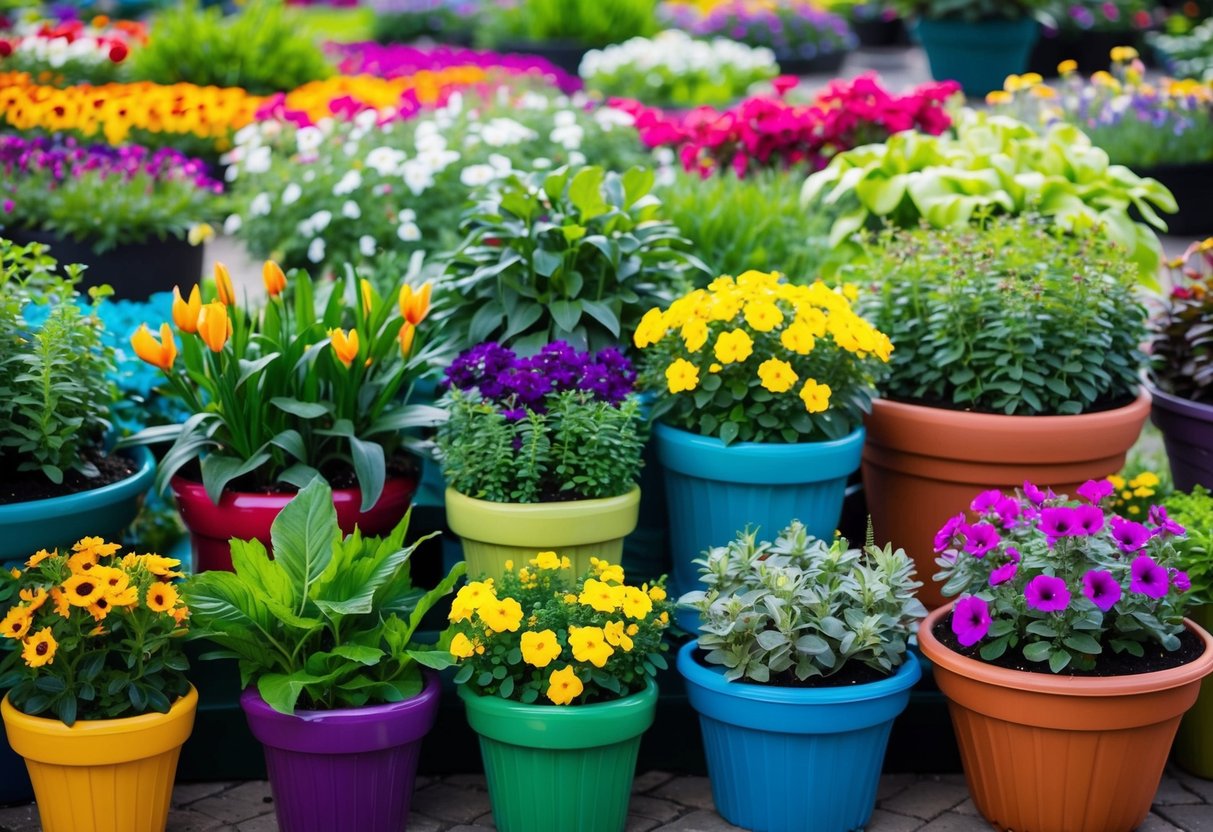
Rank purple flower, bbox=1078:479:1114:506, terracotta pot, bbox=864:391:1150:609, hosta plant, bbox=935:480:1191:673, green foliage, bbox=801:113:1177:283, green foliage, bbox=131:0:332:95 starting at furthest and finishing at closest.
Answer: green foliage, bbox=131:0:332:95 → green foliage, bbox=801:113:1177:283 → terracotta pot, bbox=864:391:1150:609 → purple flower, bbox=1078:479:1114:506 → hosta plant, bbox=935:480:1191:673

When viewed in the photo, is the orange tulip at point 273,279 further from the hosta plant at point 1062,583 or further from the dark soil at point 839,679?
the hosta plant at point 1062,583

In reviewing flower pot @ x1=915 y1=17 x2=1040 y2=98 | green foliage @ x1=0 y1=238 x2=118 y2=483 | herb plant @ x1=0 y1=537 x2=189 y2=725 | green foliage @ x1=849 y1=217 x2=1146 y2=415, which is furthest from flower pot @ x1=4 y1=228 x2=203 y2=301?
flower pot @ x1=915 y1=17 x2=1040 y2=98

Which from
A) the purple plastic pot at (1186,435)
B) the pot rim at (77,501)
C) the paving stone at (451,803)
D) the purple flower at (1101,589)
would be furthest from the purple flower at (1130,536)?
the pot rim at (77,501)

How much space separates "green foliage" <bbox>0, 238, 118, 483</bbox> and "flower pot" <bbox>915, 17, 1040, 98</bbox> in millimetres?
10873

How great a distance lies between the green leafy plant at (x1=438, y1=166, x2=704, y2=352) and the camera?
3621 millimetres

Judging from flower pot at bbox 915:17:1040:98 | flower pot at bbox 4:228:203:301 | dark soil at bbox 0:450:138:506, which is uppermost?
dark soil at bbox 0:450:138:506

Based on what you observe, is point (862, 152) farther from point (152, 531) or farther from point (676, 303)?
point (152, 531)

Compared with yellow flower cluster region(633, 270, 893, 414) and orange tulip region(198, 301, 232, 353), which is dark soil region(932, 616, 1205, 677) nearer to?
yellow flower cluster region(633, 270, 893, 414)

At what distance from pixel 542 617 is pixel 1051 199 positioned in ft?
7.55

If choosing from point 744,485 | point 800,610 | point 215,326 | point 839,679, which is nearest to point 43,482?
point 215,326

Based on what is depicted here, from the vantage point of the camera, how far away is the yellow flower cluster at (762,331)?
10.6 feet

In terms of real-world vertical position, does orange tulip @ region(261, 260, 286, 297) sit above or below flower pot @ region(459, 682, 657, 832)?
above

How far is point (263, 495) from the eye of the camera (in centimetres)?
327

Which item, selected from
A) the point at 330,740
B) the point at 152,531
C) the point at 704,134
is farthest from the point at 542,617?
the point at 704,134
